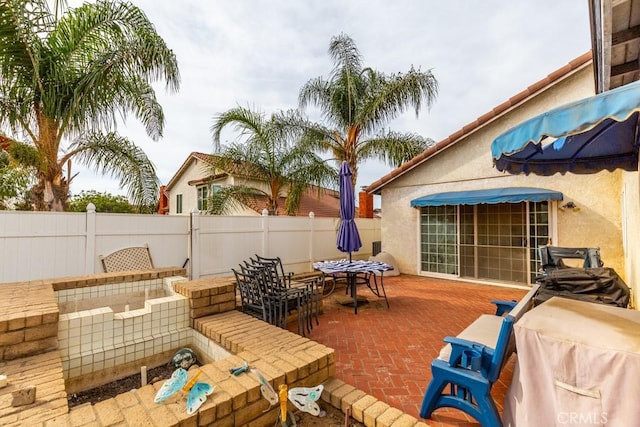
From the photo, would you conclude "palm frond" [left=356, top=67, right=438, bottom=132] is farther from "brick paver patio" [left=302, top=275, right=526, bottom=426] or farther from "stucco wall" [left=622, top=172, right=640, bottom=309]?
"stucco wall" [left=622, top=172, right=640, bottom=309]

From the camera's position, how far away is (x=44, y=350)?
3.23 metres

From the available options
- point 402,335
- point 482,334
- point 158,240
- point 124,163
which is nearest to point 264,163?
point 124,163

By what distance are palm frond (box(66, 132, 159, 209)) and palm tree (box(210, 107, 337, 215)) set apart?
10.7 ft

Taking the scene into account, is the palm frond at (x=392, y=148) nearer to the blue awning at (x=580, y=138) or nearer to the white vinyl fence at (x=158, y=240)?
the white vinyl fence at (x=158, y=240)

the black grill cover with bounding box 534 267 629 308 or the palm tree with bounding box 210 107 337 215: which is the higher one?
the palm tree with bounding box 210 107 337 215

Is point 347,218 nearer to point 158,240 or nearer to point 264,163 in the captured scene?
point 264,163

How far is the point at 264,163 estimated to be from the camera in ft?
38.7

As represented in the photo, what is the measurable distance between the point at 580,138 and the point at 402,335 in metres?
4.09

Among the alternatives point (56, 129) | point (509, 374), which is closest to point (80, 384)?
point (509, 374)

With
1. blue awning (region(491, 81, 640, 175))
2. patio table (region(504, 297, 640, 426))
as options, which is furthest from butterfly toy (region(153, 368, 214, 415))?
blue awning (region(491, 81, 640, 175))

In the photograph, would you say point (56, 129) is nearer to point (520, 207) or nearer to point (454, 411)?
point (454, 411)

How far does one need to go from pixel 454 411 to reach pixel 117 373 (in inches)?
161

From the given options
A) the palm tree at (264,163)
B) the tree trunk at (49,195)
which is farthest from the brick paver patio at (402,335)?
the tree trunk at (49,195)

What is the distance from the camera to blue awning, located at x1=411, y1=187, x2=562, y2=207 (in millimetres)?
8750
